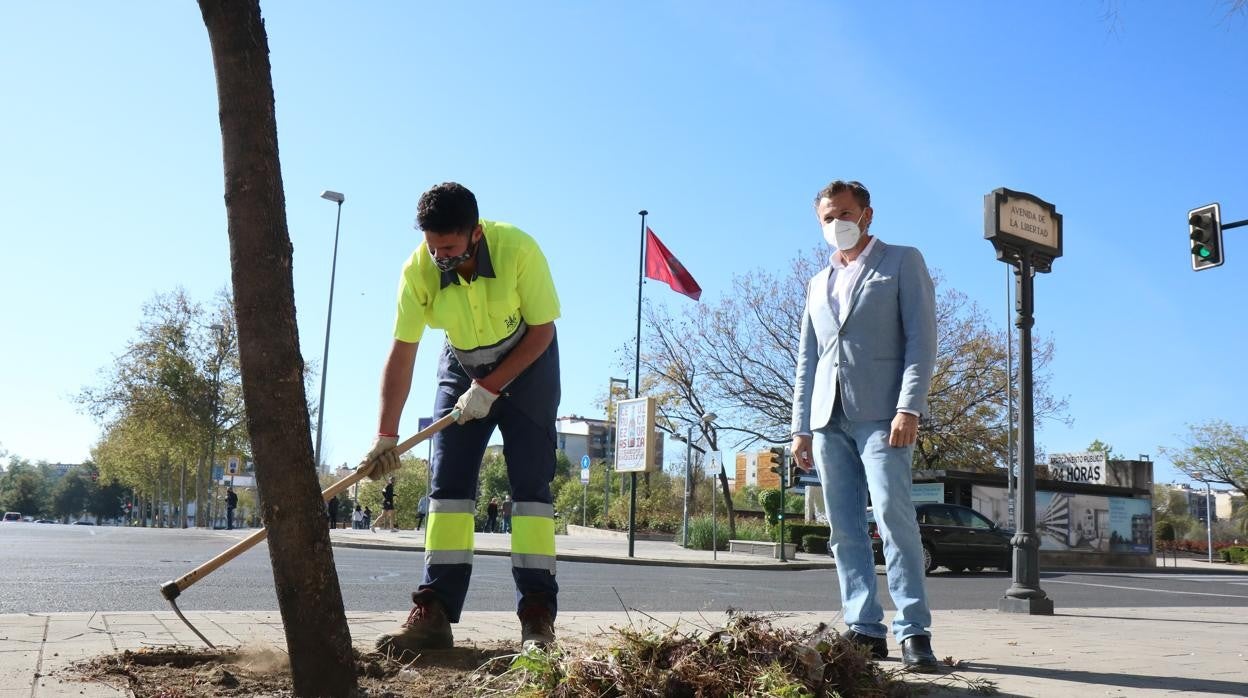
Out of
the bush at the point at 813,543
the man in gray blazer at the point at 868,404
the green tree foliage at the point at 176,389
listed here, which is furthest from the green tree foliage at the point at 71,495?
the man in gray blazer at the point at 868,404

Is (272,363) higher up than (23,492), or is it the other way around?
(272,363)

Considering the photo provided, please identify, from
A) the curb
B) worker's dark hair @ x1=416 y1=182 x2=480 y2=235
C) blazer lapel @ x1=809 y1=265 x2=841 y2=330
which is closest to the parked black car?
the curb

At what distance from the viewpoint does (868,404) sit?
440 centimetres

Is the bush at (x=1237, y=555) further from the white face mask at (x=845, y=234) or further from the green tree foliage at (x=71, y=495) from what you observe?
the green tree foliage at (x=71, y=495)

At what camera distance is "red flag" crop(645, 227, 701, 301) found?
26391 mm

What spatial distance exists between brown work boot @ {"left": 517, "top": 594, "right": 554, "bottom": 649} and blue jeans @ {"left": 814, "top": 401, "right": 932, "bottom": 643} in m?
1.32

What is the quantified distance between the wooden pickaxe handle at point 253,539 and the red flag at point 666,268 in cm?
2236

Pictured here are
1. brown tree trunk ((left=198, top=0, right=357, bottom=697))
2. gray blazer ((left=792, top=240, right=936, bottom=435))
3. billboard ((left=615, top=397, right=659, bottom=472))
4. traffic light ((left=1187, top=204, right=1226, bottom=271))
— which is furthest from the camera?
billboard ((left=615, top=397, right=659, bottom=472))

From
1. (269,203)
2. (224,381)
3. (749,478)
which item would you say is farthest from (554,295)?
(749,478)

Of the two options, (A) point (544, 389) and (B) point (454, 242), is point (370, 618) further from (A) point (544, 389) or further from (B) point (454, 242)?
(B) point (454, 242)

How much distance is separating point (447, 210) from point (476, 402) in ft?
2.55

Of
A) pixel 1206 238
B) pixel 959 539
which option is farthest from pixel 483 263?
pixel 959 539

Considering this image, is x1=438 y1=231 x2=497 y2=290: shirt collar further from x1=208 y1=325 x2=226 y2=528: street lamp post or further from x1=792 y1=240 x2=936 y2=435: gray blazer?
x1=208 y1=325 x2=226 y2=528: street lamp post

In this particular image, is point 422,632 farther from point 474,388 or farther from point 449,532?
point 474,388
